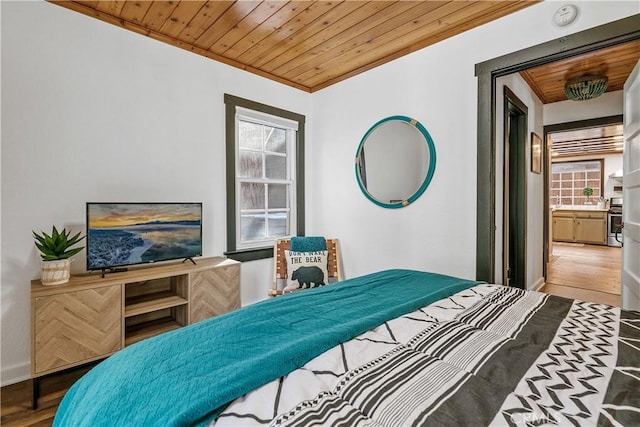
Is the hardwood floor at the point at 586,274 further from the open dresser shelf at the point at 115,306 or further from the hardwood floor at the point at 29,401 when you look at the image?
the hardwood floor at the point at 29,401

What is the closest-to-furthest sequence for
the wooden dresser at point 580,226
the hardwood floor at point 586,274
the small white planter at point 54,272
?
1. the small white planter at point 54,272
2. the hardwood floor at point 586,274
3. the wooden dresser at point 580,226

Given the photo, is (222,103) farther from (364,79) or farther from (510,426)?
(510,426)

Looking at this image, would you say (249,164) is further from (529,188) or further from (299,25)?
(529,188)

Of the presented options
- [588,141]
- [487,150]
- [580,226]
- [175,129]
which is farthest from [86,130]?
[580,226]

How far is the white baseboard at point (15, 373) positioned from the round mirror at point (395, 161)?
290 cm

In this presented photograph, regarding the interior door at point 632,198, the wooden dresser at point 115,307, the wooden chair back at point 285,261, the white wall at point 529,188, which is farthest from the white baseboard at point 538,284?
the wooden dresser at point 115,307

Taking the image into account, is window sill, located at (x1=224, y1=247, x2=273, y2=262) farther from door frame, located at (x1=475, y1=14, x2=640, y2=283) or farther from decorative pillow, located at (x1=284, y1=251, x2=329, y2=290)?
door frame, located at (x1=475, y1=14, x2=640, y2=283)

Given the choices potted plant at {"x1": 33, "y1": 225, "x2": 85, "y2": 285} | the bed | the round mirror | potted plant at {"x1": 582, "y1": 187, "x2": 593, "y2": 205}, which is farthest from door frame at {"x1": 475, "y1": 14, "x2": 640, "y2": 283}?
potted plant at {"x1": 582, "y1": 187, "x2": 593, "y2": 205}

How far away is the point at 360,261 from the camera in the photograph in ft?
10.5

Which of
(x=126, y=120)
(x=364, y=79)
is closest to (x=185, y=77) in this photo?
(x=126, y=120)

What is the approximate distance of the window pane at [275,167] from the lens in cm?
339

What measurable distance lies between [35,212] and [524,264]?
4313mm

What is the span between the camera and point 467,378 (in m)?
0.83

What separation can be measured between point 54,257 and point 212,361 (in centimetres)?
170
